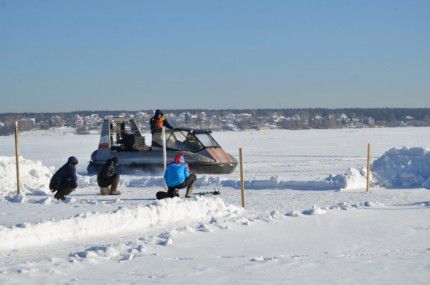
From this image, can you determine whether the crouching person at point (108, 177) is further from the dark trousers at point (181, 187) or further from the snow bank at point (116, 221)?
the snow bank at point (116, 221)

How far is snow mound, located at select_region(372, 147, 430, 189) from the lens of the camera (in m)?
18.2

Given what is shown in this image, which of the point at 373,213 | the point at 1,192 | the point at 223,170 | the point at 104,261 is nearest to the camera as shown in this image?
the point at 104,261

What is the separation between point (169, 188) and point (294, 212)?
256 cm

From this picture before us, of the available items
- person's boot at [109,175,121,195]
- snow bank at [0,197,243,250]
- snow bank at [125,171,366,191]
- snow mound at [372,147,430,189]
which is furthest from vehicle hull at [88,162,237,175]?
snow bank at [0,197,243,250]

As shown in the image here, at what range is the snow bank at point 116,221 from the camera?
946cm

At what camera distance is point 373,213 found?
42.7 feet

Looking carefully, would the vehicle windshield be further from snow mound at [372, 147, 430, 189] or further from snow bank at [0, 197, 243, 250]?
snow bank at [0, 197, 243, 250]

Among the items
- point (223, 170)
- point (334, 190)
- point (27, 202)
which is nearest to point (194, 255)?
point (27, 202)

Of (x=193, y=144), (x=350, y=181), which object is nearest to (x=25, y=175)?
(x=193, y=144)

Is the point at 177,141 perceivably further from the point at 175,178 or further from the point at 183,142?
the point at 175,178

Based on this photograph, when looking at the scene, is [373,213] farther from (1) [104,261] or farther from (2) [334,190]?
(1) [104,261]

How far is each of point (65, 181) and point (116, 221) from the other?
3720 mm

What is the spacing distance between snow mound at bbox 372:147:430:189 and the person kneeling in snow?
8.24m

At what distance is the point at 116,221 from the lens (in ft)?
36.1
